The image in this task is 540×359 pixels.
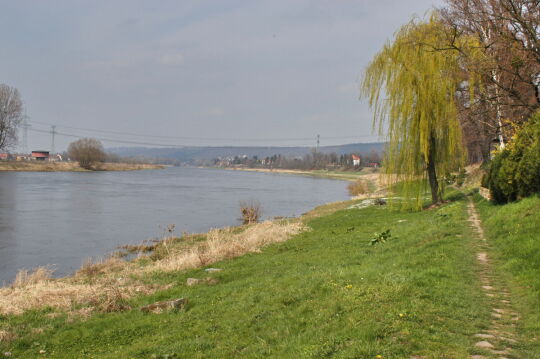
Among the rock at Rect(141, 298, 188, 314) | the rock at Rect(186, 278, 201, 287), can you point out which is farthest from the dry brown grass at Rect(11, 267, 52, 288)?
the rock at Rect(141, 298, 188, 314)

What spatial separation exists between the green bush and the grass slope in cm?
312

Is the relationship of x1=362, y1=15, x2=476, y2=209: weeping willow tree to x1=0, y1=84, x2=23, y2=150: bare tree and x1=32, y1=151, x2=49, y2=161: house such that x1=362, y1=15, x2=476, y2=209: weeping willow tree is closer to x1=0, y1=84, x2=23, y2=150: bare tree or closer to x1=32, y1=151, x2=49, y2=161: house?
x1=0, y1=84, x2=23, y2=150: bare tree

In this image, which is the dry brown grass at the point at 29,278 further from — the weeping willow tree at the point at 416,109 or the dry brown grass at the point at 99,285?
the weeping willow tree at the point at 416,109

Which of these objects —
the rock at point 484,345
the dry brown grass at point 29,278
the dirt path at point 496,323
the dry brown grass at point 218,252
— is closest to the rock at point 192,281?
the dry brown grass at point 218,252

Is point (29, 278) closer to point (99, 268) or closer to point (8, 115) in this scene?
point (99, 268)

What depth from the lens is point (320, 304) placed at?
26.1ft

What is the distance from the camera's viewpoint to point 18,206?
3775 cm

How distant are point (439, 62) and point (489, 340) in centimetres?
1768

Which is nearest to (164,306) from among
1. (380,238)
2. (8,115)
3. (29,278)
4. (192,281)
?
Result: (192,281)

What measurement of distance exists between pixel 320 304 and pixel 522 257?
4644 millimetres

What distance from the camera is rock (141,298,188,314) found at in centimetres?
992

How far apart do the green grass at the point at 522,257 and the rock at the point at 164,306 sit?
670cm

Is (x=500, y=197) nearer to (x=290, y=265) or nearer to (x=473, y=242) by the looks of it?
(x=473, y=242)

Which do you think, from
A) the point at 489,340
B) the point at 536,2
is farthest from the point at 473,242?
the point at 489,340
